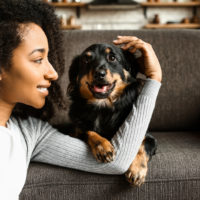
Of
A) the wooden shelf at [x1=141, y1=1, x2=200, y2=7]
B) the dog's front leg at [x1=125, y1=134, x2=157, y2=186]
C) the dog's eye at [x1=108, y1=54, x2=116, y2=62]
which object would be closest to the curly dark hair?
the dog's eye at [x1=108, y1=54, x2=116, y2=62]

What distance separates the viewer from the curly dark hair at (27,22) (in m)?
0.92

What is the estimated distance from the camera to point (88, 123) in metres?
1.35

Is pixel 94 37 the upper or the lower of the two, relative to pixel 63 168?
upper

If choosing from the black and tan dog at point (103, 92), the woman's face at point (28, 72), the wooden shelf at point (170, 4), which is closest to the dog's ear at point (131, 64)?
the black and tan dog at point (103, 92)

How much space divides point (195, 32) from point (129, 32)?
46cm

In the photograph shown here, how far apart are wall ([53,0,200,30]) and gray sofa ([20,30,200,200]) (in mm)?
3417

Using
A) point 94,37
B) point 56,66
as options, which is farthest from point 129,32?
point 56,66

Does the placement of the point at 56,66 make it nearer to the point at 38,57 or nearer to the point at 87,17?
the point at 38,57

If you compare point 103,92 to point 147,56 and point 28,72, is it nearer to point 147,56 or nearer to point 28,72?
point 147,56

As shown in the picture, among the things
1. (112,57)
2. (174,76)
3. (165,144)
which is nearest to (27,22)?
(112,57)

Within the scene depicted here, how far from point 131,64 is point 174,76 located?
1.45 ft

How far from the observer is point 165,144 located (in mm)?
1383

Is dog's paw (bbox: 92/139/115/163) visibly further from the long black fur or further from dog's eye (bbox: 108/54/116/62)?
dog's eye (bbox: 108/54/116/62)

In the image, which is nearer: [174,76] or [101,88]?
[101,88]
